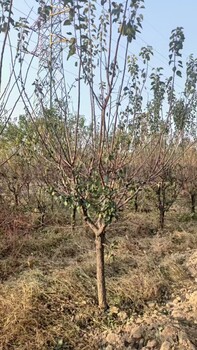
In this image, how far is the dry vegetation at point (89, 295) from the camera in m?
2.88

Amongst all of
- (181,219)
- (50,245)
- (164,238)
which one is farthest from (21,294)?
(181,219)

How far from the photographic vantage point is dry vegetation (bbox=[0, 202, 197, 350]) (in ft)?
9.46

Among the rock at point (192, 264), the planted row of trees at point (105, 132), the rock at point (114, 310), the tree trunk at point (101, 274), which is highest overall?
the planted row of trees at point (105, 132)

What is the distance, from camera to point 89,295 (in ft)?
11.6

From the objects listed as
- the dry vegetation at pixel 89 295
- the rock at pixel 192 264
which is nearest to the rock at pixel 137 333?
the dry vegetation at pixel 89 295

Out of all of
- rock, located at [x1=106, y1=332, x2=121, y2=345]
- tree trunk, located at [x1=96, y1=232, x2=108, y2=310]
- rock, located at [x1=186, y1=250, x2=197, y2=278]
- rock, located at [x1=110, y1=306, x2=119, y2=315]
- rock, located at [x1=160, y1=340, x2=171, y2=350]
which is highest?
tree trunk, located at [x1=96, y1=232, x2=108, y2=310]

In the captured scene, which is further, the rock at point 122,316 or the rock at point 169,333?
the rock at point 122,316

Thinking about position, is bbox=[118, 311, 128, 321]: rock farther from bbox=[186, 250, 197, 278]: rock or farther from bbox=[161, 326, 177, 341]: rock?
bbox=[186, 250, 197, 278]: rock

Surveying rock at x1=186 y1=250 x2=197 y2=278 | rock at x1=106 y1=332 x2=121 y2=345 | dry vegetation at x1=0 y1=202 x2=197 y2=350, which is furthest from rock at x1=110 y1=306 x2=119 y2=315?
rock at x1=186 y1=250 x2=197 y2=278

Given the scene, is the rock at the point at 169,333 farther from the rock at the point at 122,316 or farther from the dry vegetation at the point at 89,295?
the rock at the point at 122,316

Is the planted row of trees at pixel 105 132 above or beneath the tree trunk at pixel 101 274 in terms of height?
above

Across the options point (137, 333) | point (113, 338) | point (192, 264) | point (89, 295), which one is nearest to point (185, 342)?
point (137, 333)

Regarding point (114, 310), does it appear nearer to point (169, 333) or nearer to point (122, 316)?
point (122, 316)

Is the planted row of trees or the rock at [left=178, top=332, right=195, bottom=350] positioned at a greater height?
the planted row of trees
